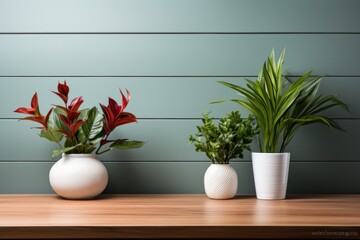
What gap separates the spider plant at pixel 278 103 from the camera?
1466 mm

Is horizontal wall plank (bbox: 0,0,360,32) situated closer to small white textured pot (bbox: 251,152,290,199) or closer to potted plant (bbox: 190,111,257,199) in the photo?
potted plant (bbox: 190,111,257,199)

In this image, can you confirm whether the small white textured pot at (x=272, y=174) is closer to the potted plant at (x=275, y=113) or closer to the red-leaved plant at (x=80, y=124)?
the potted plant at (x=275, y=113)

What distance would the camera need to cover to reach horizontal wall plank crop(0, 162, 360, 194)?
1.61m

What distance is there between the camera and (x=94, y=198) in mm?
1472

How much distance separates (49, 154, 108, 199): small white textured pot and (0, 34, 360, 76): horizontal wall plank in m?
0.34

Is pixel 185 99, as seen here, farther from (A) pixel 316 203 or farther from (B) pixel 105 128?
(A) pixel 316 203

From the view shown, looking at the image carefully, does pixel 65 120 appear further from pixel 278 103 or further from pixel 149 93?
pixel 278 103

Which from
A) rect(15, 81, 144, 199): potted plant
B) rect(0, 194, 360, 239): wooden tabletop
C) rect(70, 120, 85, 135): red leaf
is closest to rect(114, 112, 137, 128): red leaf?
rect(15, 81, 144, 199): potted plant

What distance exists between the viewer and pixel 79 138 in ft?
4.86

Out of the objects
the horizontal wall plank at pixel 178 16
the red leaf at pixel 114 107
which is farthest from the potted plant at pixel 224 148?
the horizontal wall plank at pixel 178 16

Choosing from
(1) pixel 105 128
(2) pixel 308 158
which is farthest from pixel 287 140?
(1) pixel 105 128

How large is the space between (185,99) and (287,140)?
0.37m

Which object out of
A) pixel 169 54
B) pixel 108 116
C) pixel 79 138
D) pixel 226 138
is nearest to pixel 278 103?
pixel 226 138

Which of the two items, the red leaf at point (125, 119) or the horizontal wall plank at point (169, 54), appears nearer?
the red leaf at point (125, 119)
